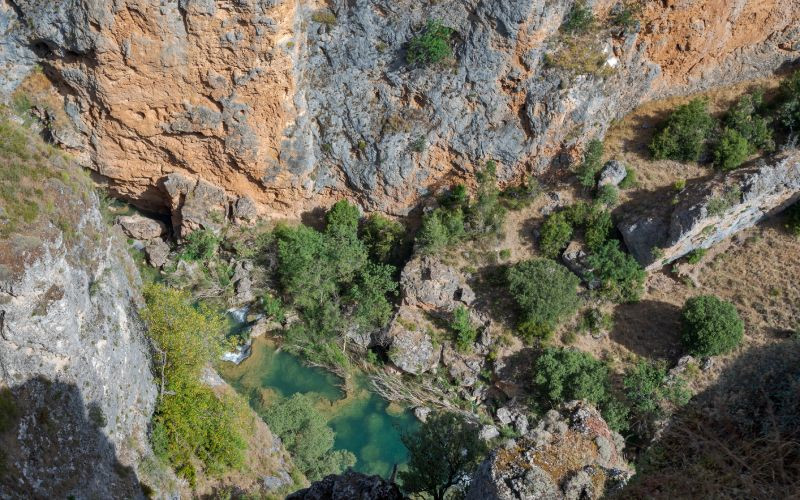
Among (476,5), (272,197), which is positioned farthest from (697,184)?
(272,197)

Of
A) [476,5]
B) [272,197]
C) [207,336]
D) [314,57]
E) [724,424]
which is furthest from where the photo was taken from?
[272,197]

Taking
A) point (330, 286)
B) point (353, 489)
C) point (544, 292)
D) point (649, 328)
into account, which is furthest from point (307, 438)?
point (649, 328)

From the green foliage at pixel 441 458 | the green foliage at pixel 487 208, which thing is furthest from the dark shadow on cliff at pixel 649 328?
the green foliage at pixel 441 458

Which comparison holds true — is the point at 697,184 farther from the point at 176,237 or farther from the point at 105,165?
the point at 105,165

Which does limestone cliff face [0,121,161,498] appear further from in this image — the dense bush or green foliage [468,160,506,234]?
green foliage [468,160,506,234]

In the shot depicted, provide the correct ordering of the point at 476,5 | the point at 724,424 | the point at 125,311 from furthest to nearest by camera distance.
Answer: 1. the point at 476,5
2. the point at 125,311
3. the point at 724,424

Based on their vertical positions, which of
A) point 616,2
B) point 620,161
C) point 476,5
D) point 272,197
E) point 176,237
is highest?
point 616,2

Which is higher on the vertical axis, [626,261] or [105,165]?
[626,261]

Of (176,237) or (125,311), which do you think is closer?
(125,311)

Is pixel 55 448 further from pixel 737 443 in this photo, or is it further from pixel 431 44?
pixel 431 44
